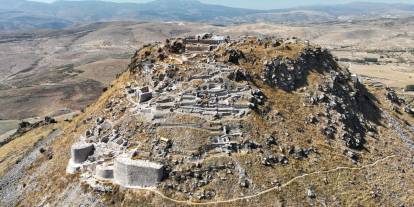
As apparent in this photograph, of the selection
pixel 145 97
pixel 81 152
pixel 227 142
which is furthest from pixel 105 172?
pixel 227 142

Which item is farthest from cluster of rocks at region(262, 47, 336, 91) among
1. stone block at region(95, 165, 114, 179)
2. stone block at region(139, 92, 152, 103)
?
stone block at region(95, 165, 114, 179)

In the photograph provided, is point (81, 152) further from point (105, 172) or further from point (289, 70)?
point (289, 70)

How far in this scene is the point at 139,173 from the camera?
53031 mm

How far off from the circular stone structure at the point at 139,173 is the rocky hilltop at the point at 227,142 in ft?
0.38

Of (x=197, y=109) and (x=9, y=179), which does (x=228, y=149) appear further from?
(x=9, y=179)

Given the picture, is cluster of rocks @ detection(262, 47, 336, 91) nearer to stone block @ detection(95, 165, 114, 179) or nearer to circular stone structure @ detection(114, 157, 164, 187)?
circular stone structure @ detection(114, 157, 164, 187)

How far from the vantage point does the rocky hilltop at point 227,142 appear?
53188 mm

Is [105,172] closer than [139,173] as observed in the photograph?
No

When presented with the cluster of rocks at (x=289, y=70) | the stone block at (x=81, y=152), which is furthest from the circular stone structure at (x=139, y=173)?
the cluster of rocks at (x=289, y=70)

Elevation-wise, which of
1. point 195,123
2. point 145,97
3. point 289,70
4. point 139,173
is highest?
point 289,70

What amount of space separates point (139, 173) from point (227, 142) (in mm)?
11266

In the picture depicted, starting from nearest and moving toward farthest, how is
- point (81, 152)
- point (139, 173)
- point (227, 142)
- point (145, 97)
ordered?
1. point (139, 173)
2. point (227, 142)
3. point (81, 152)
4. point (145, 97)

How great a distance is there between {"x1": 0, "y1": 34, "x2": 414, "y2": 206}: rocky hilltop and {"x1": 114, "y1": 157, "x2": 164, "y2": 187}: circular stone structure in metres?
0.11

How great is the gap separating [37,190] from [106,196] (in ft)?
49.5
